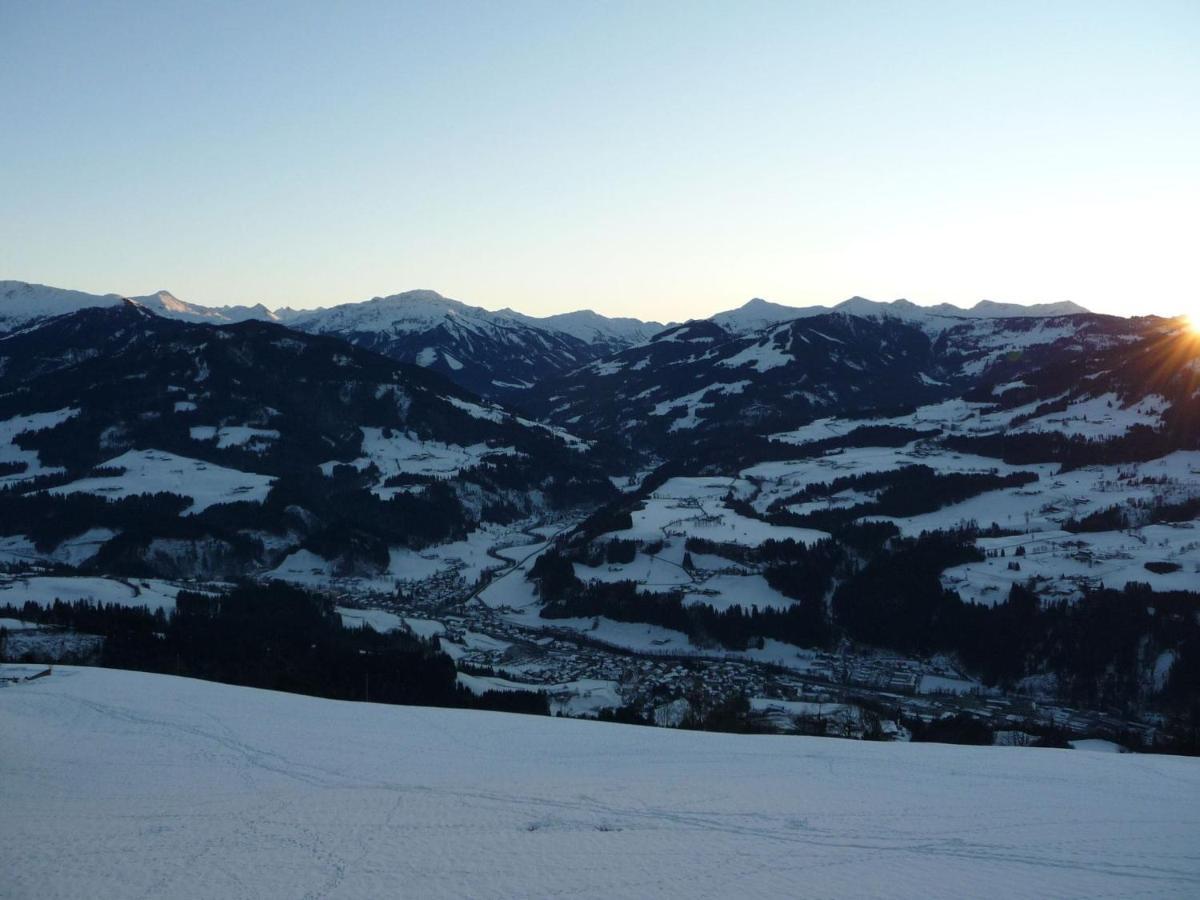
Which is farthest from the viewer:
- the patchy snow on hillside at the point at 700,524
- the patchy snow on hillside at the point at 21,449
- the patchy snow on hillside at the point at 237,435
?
the patchy snow on hillside at the point at 237,435

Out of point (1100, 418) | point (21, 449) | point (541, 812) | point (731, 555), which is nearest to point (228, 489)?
point (21, 449)

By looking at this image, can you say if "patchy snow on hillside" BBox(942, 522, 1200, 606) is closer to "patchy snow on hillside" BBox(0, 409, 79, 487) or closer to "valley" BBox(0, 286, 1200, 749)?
"valley" BBox(0, 286, 1200, 749)

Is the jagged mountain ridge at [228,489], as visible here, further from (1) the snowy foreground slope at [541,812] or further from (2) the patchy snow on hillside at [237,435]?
(1) the snowy foreground slope at [541,812]

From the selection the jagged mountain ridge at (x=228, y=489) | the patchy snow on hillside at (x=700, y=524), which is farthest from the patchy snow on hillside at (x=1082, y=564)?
the jagged mountain ridge at (x=228, y=489)

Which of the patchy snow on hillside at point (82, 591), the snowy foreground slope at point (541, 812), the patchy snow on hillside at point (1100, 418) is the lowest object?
the patchy snow on hillside at point (82, 591)

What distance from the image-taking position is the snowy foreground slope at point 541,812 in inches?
791

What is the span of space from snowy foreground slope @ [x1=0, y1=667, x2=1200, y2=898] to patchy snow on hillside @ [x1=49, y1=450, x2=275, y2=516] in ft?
397

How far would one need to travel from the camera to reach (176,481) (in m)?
160

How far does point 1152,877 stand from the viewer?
66.4 ft

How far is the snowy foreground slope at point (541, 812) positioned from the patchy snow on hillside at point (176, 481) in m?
121

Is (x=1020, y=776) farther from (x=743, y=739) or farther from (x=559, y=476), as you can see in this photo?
(x=559, y=476)

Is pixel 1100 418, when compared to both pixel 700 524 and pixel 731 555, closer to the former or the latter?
pixel 700 524

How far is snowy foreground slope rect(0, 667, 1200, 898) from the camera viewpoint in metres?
20.1

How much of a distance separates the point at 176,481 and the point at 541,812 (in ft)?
508
